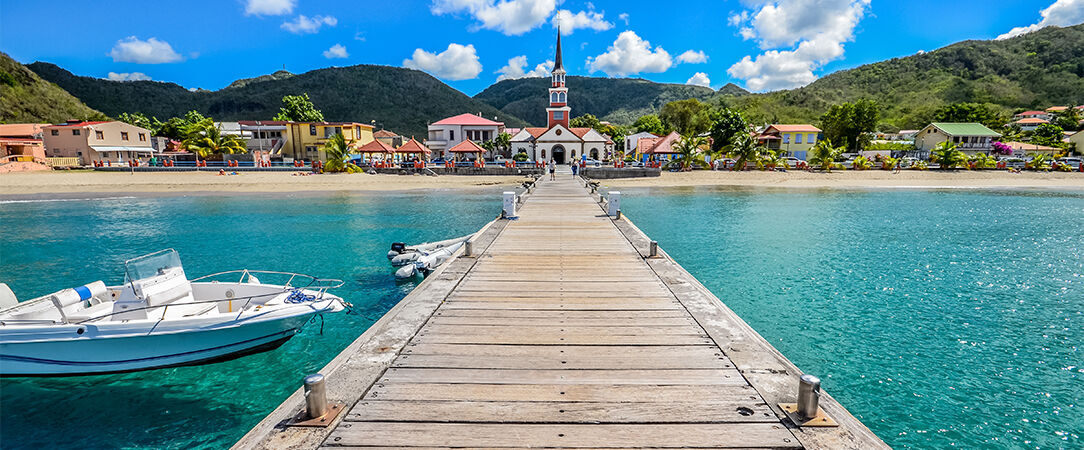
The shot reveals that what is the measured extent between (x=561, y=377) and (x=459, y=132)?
79.0m

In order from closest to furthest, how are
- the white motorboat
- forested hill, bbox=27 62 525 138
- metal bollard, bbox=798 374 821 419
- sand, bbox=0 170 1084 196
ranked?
metal bollard, bbox=798 374 821 419, the white motorboat, sand, bbox=0 170 1084 196, forested hill, bbox=27 62 525 138

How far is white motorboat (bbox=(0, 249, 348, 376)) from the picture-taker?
770 cm

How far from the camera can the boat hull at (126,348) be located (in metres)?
7.70

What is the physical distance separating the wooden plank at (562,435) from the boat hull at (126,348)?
18.7ft

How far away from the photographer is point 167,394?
8062 millimetres

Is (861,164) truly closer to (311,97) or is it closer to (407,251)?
(407,251)

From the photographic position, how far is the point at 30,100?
93562 mm

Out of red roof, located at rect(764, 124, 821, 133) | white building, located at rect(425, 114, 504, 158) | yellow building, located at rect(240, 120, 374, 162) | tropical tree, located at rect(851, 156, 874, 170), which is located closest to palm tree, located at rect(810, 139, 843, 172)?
tropical tree, located at rect(851, 156, 874, 170)

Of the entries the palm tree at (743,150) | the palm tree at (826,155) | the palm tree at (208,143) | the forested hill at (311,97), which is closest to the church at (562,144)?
the palm tree at (743,150)

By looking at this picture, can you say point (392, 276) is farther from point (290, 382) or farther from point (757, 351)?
point (757, 351)

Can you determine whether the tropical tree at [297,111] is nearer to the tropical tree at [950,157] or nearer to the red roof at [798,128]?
the red roof at [798,128]

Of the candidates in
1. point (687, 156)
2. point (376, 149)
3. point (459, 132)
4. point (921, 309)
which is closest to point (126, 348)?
point (921, 309)

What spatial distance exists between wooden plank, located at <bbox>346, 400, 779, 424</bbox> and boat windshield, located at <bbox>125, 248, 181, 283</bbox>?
6.28 metres

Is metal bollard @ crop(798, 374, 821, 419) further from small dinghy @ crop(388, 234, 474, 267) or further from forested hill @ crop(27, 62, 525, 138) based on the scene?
forested hill @ crop(27, 62, 525, 138)
